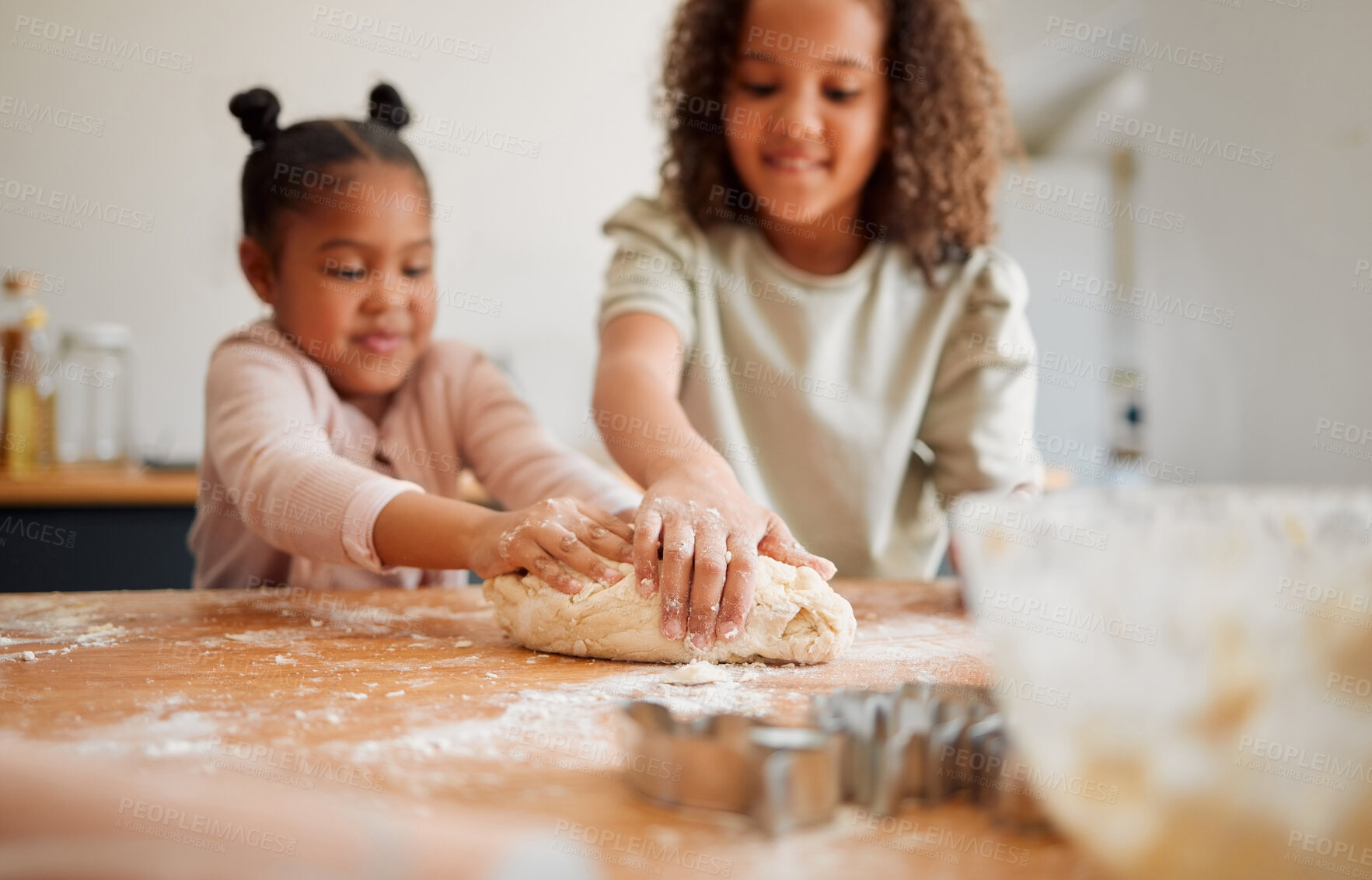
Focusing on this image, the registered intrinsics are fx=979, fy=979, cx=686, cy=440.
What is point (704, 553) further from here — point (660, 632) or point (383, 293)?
point (383, 293)

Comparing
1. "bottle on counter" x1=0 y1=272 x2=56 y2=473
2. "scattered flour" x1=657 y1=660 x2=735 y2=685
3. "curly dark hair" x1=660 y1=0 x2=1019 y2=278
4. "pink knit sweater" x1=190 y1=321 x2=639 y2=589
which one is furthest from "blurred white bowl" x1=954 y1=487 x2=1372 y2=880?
"bottle on counter" x1=0 y1=272 x2=56 y2=473

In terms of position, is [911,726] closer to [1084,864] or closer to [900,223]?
[1084,864]

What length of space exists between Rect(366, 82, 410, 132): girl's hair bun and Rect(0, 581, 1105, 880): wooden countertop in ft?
2.19

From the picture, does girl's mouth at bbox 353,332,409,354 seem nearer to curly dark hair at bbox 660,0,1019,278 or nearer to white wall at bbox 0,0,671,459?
curly dark hair at bbox 660,0,1019,278

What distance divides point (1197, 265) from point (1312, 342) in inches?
18.3

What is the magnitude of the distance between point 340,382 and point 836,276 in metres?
0.65

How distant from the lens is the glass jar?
2.57 m

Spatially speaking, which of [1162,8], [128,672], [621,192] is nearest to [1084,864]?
[128,672]

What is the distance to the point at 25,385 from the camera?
216 centimetres

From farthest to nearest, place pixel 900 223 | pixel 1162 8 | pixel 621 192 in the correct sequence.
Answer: pixel 621 192 → pixel 1162 8 → pixel 900 223

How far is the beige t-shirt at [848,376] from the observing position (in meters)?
1.20

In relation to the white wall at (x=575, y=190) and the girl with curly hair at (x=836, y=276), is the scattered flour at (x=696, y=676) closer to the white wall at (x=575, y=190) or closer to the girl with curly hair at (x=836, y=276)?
the girl with curly hair at (x=836, y=276)

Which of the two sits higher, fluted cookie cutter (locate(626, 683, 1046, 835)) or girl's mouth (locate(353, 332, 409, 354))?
girl's mouth (locate(353, 332, 409, 354))

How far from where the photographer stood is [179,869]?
0.31 metres
